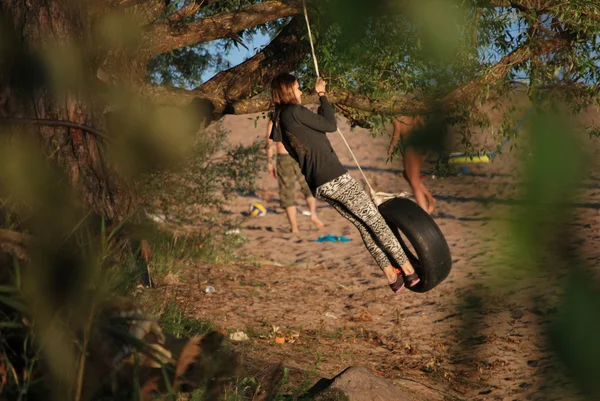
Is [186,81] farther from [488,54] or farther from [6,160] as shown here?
[488,54]

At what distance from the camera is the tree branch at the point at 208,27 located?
17.9 feet

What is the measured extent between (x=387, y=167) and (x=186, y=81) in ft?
32.6

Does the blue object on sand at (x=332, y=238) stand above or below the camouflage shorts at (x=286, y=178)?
below

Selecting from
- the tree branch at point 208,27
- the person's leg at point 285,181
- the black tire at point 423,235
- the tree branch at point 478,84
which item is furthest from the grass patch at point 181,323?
the tree branch at point 478,84

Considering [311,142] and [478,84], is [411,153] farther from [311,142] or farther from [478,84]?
[311,142]

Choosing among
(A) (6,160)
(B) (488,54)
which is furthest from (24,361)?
(B) (488,54)

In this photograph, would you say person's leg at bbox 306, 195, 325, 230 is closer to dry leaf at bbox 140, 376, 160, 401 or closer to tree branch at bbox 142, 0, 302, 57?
tree branch at bbox 142, 0, 302, 57

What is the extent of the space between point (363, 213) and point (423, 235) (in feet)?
2.70

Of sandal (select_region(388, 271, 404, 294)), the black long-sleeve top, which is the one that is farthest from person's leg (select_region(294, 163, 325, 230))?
the black long-sleeve top

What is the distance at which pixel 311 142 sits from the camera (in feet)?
18.2

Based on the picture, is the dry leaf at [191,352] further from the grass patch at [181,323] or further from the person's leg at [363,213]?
the person's leg at [363,213]


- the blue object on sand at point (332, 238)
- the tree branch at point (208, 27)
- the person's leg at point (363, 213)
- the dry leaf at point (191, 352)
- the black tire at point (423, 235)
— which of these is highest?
the blue object on sand at point (332, 238)

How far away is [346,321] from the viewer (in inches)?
299

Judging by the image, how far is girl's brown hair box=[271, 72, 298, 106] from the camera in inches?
211
